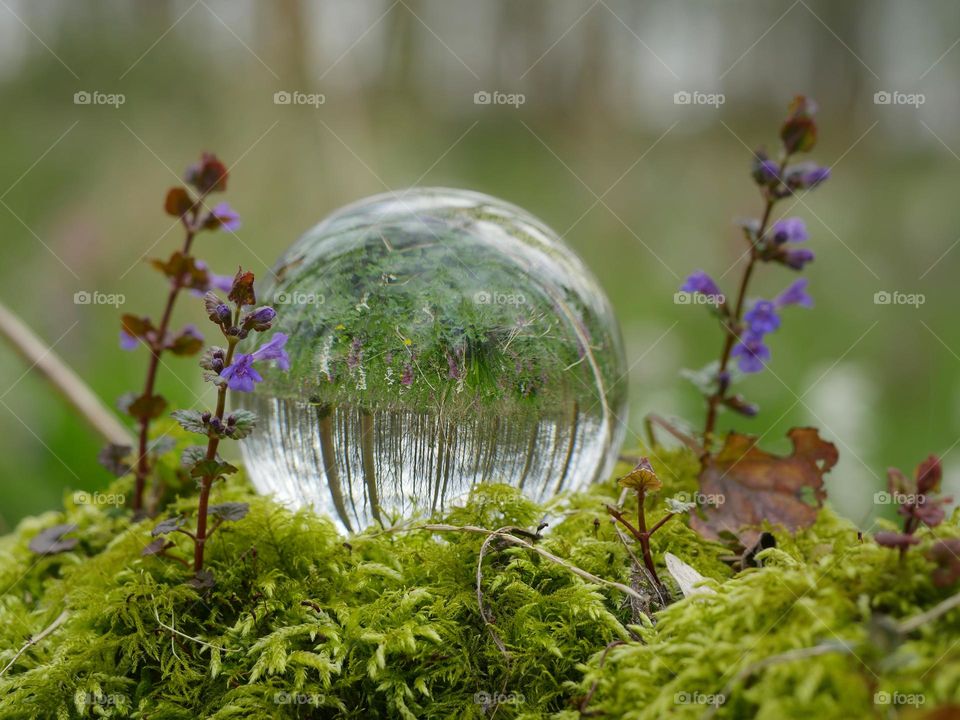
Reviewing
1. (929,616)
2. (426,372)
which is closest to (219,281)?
(426,372)

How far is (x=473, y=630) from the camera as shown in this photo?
6.03ft

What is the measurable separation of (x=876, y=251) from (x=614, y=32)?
12.3 feet

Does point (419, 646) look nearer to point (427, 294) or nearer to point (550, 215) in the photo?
point (427, 294)

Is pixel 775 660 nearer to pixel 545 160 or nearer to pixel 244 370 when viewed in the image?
pixel 244 370

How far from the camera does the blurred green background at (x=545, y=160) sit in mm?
5129

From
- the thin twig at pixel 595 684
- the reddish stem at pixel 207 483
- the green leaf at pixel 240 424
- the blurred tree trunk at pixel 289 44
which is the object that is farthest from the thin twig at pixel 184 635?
the blurred tree trunk at pixel 289 44

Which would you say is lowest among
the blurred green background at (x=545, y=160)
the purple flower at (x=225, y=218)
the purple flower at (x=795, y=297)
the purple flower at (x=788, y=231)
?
the purple flower at (x=795, y=297)

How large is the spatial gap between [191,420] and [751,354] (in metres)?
1.74

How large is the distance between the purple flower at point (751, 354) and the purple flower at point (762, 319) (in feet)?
0.07

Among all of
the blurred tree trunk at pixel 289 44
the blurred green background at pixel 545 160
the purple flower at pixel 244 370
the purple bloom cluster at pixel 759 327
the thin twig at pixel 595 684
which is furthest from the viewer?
the blurred tree trunk at pixel 289 44

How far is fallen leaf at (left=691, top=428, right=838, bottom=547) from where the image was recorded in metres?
2.39

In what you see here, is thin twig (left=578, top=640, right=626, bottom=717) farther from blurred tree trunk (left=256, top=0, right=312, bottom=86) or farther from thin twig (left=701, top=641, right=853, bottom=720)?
blurred tree trunk (left=256, top=0, right=312, bottom=86)

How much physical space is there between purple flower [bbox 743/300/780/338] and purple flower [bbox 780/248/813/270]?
0.47ft

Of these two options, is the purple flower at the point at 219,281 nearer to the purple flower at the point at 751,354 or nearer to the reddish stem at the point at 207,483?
the reddish stem at the point at 207,483
